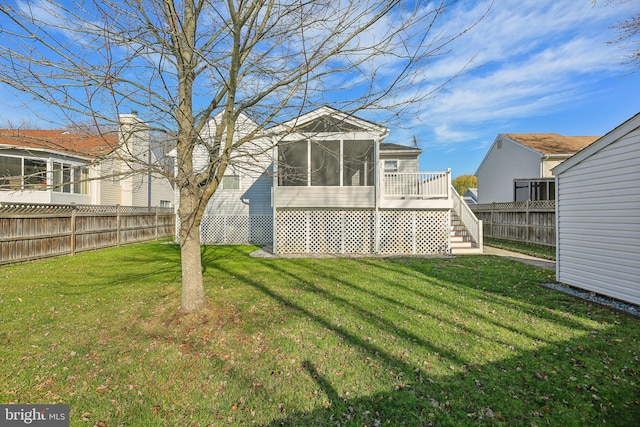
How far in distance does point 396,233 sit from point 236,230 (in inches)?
324

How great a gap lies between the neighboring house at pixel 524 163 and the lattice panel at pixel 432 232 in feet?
28.9

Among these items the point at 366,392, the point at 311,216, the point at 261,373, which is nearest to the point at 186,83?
the point at 261,373

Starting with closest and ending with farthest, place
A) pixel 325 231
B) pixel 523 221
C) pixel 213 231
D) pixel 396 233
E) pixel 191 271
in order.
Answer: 1. pixel 191 271
2. pixel 396 233
3. pixel 325 231
4. pixel 523 221
5. pixel 213 231

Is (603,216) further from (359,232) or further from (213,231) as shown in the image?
(213,231)

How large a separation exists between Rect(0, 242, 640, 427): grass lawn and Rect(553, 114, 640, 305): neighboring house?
2.59 ft

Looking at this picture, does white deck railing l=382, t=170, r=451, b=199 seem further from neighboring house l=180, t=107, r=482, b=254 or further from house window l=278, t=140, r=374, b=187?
house window l=278, t=140, r=374, b=187

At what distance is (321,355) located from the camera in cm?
352

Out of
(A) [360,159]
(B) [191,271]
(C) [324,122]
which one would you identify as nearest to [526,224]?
(A) [360,159]

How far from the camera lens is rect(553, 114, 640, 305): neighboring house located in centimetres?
496

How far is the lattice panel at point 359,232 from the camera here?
1127 centimetres

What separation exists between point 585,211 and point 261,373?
6.91 m

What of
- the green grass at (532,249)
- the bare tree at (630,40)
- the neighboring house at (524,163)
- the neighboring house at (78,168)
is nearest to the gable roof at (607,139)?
the green grass at (532,249)

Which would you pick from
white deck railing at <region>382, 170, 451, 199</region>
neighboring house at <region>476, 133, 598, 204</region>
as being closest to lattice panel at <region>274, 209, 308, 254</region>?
white deck railing at <region>382, 170, 451, 199</region>

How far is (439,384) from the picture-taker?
2.95 metres
